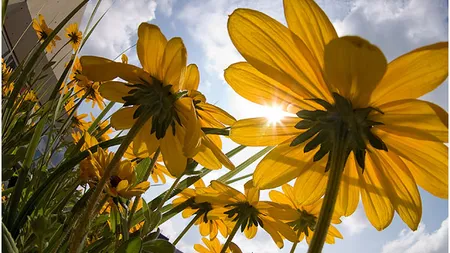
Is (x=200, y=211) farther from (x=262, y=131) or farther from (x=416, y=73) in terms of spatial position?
(x=416, y=73)

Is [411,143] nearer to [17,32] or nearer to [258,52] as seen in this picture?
[258,52]

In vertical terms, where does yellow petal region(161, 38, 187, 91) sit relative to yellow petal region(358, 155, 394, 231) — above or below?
above

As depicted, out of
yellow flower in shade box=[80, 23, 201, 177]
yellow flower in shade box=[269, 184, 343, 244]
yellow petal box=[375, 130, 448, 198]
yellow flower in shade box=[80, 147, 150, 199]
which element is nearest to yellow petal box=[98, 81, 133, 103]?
yellow flower in shade box=[80, 23, 201, 177]

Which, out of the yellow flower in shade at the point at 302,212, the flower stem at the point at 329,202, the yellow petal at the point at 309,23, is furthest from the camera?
the yellow flower in shade at the point at 302,212

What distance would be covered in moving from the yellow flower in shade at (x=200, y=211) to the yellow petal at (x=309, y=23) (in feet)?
1.28

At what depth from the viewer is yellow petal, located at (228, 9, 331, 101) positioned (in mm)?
405

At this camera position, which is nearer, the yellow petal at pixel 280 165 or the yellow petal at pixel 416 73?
the yellow petal at pixel 416 73

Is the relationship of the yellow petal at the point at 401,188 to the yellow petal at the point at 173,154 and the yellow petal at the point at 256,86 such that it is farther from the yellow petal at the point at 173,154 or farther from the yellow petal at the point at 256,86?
the yellow petal at the point at 173,154

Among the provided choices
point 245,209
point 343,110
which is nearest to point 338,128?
point 343,110

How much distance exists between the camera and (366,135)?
436mm

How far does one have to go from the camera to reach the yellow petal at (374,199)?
18.5 inches

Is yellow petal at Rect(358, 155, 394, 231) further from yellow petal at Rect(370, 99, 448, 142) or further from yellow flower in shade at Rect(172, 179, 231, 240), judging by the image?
yellow flower in shade at Rect(172, 179, 231, 240)

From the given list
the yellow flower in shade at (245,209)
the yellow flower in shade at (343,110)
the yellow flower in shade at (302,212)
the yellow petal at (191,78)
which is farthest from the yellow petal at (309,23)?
the yellow flower in shade at (302,212)

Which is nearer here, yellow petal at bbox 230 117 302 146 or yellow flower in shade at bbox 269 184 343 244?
yellow petal at bbox 230 117 302 146
